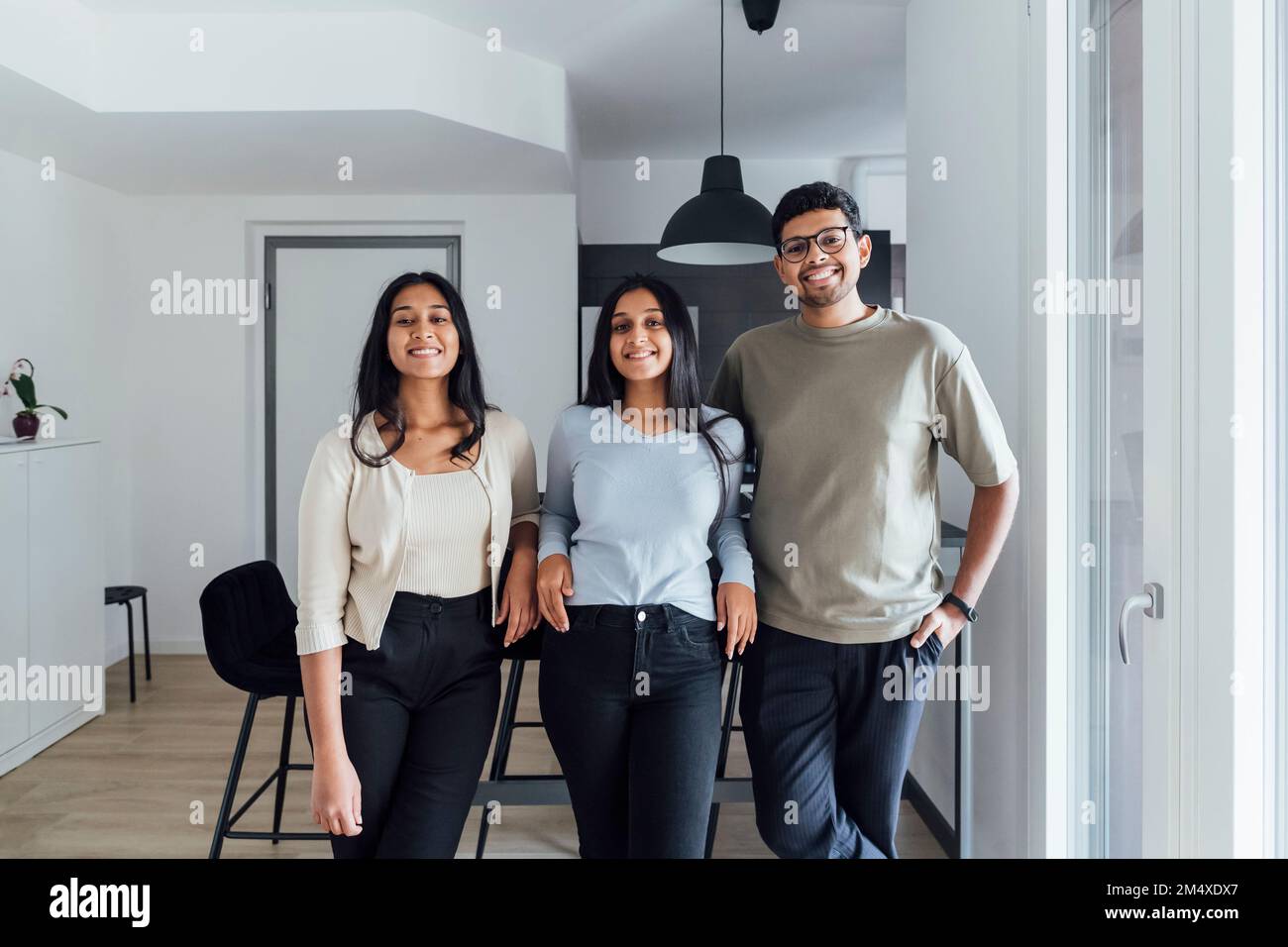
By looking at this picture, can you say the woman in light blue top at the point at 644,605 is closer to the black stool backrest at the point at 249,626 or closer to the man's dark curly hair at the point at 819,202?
the man's dark curly hair at the point at 819,202

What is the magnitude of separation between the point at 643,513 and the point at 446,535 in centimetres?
37

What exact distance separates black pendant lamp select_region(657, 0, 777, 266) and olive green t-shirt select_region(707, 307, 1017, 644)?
1405 millimetres

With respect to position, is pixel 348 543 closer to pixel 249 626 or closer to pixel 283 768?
pixel 249 626

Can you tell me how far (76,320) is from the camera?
412cm

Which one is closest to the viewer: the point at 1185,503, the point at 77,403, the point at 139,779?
the point at 1185,503

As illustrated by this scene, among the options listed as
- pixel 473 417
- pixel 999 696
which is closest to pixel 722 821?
pixel 999 696

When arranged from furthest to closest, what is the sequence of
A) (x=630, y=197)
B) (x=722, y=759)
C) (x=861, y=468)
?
1. (x=630, y=197)
2. (x=722, y=759)
3. (x=861, y=468)

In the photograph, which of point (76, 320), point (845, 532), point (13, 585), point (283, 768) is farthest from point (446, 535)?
point (76, 320)

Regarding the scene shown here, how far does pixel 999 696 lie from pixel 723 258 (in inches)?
76.8

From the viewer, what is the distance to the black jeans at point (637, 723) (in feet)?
4.93

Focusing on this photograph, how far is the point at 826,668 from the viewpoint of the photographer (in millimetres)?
1619

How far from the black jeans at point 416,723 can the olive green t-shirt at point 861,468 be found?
594 mm

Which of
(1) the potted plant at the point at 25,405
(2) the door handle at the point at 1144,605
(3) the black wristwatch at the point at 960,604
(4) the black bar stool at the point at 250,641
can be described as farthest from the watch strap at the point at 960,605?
(1) the potted plant at the point at 25,405
